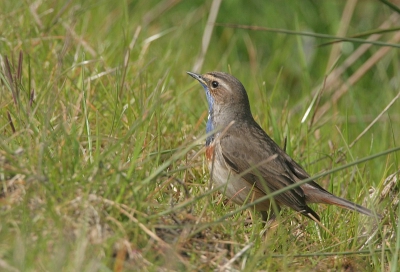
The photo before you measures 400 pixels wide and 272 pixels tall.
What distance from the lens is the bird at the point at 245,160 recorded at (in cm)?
593

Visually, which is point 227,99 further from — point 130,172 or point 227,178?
point 130,172

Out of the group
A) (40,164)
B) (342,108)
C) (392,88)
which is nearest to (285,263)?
(40,164)

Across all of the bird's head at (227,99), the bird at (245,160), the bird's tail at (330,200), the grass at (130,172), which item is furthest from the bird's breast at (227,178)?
the bird's head at (227,99)

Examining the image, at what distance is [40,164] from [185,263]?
38.0 inches

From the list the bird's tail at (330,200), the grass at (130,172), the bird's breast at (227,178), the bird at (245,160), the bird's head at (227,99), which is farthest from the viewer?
the bird's head at (227,99)

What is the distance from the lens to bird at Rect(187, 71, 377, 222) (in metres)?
5.93

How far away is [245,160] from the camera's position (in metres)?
6.33

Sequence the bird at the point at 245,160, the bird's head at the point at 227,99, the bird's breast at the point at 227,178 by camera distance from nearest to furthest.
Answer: the bird's breast at the point at 227,178, the bird at the point at 245,160, the bird's head at the point at 227,99

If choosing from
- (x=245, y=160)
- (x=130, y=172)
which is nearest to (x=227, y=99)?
(x=245, y=160)

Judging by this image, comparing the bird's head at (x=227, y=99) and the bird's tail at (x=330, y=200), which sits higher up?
the bird's head at (x=227, y=99)

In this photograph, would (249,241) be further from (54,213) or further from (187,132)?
(187,132)

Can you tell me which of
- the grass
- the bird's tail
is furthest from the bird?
the grass

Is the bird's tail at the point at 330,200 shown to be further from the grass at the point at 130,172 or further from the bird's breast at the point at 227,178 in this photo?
the bird's breast at the point at 227,178

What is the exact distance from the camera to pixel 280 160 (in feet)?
20.9
